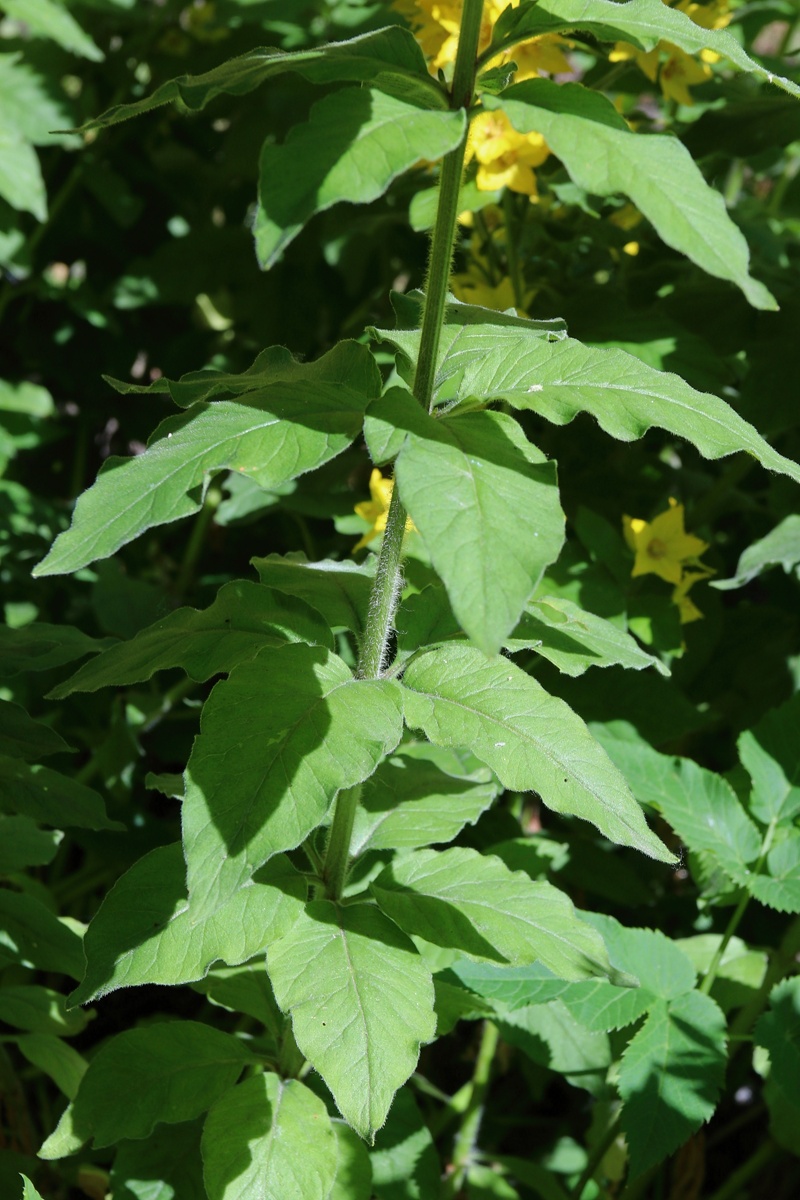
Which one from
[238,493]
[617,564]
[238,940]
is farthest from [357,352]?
[238,493]

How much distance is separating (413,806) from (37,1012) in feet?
1.51

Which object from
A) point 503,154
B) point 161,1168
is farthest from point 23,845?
point 503,154

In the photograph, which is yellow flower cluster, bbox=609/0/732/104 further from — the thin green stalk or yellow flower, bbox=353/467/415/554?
the thin green stalk

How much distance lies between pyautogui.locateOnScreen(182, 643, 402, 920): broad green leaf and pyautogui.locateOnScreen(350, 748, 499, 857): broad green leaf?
250 mm

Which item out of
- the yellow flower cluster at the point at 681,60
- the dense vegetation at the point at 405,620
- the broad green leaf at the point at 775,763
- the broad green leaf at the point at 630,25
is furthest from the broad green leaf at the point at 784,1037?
the yellow flower cluster at the point at 681,60

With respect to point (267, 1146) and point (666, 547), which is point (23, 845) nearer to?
point (267, 1146)

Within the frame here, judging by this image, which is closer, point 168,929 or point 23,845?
point 168,929

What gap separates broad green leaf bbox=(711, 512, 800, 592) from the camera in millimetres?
1385

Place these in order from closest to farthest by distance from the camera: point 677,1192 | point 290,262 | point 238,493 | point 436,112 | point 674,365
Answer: point 436,112, point 674,365, point 677,1192, point 238,493, point 290,262

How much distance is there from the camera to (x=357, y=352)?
919 millimetres

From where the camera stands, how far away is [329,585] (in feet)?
3.49

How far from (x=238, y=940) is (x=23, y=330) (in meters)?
1.80

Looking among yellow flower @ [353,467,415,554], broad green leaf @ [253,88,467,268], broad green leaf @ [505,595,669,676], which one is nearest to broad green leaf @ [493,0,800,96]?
broad green leaf @ [253,88,467,268]

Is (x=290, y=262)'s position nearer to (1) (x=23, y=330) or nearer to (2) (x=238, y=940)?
(1) (x=23, y=330)
